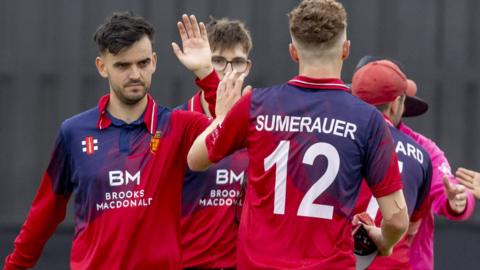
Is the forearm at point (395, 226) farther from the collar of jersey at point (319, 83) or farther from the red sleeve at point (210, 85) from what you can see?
the red sleeve at point (210, 85)

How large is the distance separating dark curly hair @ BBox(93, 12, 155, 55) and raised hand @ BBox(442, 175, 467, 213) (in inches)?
59.8

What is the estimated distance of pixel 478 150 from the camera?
29.7 ft

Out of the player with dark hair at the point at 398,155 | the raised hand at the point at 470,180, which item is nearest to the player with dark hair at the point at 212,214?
the player with dark hair at the point at 398,155

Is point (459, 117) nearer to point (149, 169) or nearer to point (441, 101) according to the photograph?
point (441, 101)

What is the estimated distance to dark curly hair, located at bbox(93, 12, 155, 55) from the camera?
539cm

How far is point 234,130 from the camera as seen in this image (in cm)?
478

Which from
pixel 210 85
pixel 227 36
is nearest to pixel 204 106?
pixel 227 36

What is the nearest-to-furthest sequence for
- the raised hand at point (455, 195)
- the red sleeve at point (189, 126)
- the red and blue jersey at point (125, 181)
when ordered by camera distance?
the red and blue jersey at point (125, 181) < the red sleeve at point (189, 126) < the raised hand at point (455, 195)

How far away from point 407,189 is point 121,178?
1.26m

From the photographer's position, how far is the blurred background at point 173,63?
891 cm

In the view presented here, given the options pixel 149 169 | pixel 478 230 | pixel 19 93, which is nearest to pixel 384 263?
pixel 149 169

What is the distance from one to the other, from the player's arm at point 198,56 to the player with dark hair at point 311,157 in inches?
26.1

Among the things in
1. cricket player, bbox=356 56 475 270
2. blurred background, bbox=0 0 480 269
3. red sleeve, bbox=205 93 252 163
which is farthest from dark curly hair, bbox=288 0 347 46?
blurred background, bbox=0 0 480 269

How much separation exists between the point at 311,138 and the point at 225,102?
1.66ft
